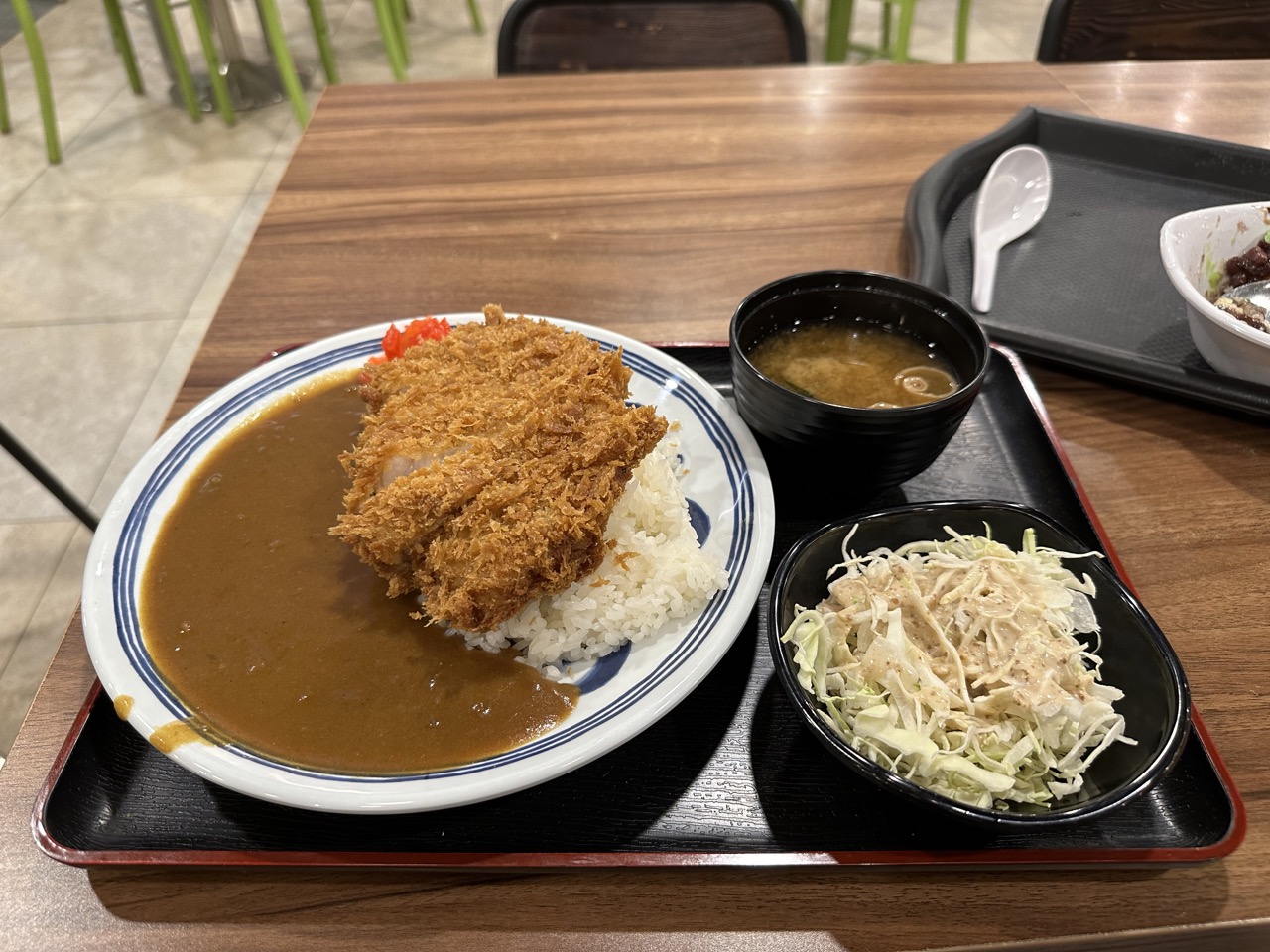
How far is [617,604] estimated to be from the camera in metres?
1.36

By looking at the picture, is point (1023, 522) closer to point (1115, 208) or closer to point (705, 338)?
point (705, 338)

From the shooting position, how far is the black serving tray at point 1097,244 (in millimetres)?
1794

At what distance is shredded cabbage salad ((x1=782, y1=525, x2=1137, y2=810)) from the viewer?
3.61ft

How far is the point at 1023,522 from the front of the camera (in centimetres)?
135

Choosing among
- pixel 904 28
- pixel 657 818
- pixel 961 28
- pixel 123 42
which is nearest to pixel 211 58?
pixel 123 42

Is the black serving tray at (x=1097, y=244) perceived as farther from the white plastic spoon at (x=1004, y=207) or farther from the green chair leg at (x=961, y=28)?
the green chair leg at (x=961, y=28)

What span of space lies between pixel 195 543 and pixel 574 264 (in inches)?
47.7

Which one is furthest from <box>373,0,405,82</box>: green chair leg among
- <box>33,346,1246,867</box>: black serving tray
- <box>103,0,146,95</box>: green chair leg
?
<box>33,346,1246,867</box>: black serving tray

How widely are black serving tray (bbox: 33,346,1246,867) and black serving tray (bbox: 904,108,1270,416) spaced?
0.89 metres

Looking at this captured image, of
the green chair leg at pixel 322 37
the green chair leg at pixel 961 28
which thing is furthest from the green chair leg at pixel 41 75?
the green chair leg at pixel 961 28

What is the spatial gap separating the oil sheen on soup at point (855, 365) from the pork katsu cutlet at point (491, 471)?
0.33 metres

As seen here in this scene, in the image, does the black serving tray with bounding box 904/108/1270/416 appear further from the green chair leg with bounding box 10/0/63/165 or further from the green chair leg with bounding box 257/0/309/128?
the green chair leg with bounding box 10/0/63/165

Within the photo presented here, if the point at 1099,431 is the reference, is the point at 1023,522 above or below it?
above

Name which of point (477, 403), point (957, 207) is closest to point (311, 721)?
point (477, 403)
